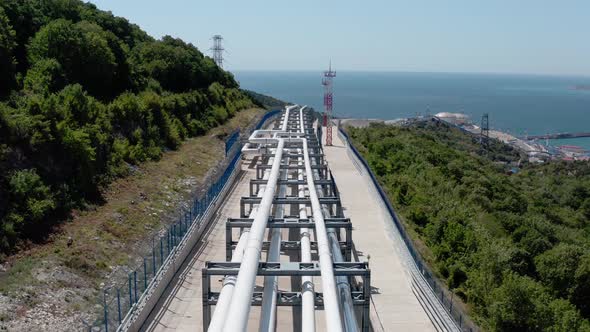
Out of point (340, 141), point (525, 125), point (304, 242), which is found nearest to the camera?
point (304, 242)

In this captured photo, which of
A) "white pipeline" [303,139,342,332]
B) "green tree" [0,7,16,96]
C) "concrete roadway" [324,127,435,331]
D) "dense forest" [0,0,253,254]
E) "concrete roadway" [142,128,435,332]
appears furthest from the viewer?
"green tree" [0,7,16,96]

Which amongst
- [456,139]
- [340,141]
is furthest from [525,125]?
[340,141]

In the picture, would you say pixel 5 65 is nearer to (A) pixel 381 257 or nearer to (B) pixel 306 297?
(A) pixel 381 257

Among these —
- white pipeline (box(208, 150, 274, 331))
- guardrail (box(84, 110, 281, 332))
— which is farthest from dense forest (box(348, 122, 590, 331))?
guardrail (box(84, 110, 281, 332))

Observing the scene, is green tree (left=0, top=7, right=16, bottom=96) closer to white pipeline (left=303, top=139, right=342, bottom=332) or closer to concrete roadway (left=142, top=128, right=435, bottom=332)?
concrete roadway (left=142, top=128, right=435, bottom=332)

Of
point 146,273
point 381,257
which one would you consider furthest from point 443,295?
point 146,273

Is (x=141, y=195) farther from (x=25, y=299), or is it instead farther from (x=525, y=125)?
(x=525, y=125)
